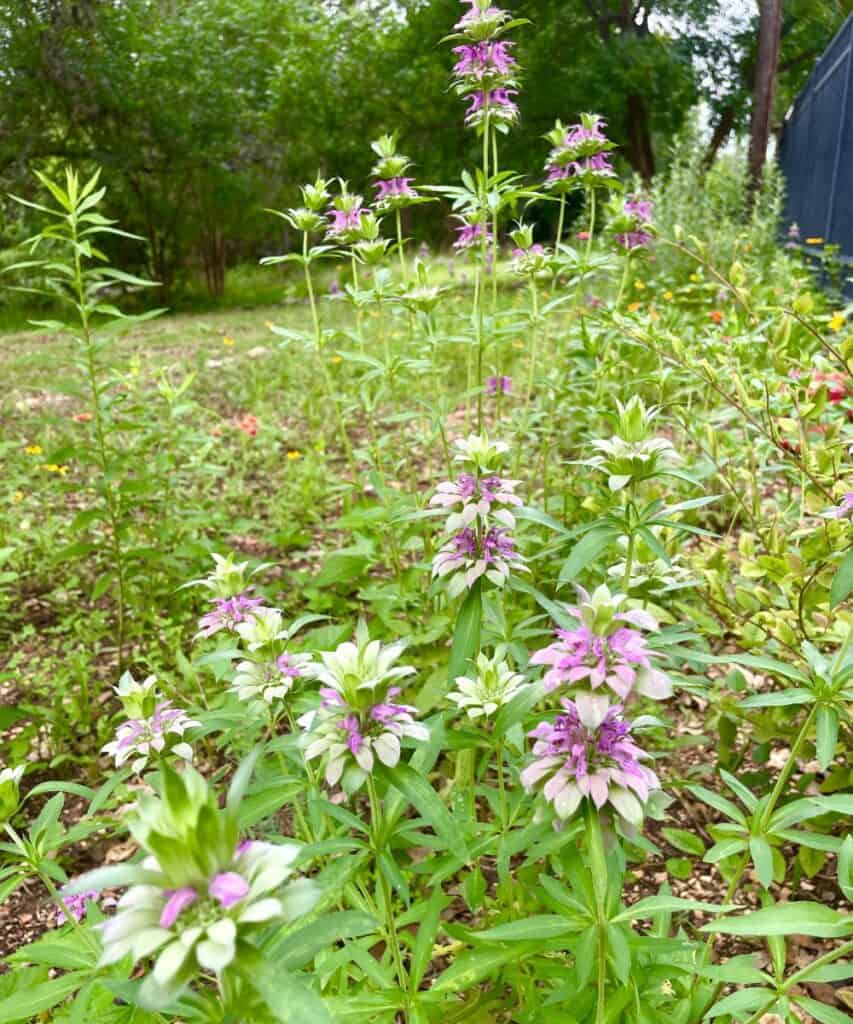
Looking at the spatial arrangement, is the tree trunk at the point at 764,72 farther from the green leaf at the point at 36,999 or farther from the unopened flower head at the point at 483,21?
the green leaf at the point at 36,999

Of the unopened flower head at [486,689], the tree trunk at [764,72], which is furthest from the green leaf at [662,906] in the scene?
the tree trunk at [764,72]

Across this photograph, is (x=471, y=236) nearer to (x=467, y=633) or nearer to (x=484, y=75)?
(x=484, y=75)

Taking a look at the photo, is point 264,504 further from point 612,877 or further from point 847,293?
point 847,293

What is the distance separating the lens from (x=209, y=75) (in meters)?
13.4

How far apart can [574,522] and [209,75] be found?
1344 cm

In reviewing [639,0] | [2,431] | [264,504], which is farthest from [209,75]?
[264,504]

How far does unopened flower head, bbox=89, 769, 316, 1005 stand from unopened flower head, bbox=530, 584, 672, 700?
1.34 feet

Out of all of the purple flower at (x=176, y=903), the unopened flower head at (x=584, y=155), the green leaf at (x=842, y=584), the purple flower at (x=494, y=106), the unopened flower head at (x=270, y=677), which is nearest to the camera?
the purple flower at (x=176, y=903)

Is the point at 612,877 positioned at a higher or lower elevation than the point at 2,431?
A: higher

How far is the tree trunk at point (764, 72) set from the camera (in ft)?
32.9

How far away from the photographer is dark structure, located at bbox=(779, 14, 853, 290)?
7.85 m

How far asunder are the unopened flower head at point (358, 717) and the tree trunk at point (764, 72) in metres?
10.7

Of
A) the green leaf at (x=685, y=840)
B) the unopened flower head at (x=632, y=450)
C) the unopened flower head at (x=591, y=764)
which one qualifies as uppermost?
the unopened flower head at (x=632, y=450)

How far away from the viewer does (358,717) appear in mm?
1063
